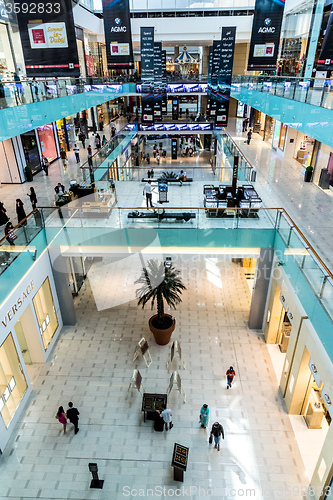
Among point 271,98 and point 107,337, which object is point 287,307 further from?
point 271,98

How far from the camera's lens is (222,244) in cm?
1055

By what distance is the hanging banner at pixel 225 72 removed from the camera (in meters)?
16.7

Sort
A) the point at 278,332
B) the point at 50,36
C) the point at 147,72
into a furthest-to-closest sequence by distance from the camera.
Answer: the point at 147,72
the point at 278,332
the point at 50,36

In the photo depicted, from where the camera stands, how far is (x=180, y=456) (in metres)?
7.09

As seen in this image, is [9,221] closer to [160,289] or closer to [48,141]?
[160,289]

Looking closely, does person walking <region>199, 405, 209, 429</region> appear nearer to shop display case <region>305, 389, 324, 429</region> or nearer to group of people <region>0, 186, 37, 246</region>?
shop display case <region>305, 389, 324, 429</region>

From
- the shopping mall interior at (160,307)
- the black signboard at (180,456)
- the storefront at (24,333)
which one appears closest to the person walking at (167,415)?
the shopping mall interior at (160,307)

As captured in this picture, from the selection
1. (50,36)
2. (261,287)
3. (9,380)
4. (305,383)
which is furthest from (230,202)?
(9,380)

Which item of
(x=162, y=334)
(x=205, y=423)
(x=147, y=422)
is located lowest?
(x=147, y=422)

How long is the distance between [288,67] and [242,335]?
19.7 metres

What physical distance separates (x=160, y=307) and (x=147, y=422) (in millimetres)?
3487

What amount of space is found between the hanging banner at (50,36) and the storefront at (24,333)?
242 inches

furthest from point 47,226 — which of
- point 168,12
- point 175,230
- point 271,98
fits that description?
point 168,12

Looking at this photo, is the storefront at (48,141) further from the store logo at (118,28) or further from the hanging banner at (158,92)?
the store logo at (118,28)
